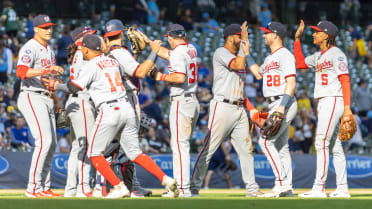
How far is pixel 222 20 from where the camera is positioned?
955 inches

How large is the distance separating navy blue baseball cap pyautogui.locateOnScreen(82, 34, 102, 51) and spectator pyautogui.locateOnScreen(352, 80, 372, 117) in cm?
1248

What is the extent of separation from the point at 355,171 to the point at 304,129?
2.45 meters

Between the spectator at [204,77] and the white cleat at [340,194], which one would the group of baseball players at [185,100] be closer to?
Answer: the white cleat at [340,194]

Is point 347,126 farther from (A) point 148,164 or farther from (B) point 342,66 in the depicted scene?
(A) point 148,164

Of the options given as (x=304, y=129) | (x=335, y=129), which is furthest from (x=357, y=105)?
(x=335, y=129)

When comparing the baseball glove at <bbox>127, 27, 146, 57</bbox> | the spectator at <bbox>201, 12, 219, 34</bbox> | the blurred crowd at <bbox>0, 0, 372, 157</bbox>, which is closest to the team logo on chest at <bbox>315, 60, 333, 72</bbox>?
the baseball glove at <bbox>127, 27, 146, 57</bbox>

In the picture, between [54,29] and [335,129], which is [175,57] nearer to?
[335,129]

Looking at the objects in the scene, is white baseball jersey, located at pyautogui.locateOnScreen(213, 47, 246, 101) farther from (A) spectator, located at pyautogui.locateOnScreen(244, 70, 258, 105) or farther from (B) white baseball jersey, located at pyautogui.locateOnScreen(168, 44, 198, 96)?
(A) spectator, located at pyautogui.locateOnScreen(244, 70, 258, 105)

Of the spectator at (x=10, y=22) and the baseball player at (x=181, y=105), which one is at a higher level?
the spectator at (x=10, y=22)

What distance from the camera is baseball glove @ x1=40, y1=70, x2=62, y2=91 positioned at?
8.51 m

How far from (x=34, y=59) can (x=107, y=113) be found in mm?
1504

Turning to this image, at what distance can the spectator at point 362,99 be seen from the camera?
1948 cm

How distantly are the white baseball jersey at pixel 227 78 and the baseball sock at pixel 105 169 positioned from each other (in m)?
1.98

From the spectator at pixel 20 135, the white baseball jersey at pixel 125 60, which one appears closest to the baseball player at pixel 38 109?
the white baseball jersey at pixel 125 60
